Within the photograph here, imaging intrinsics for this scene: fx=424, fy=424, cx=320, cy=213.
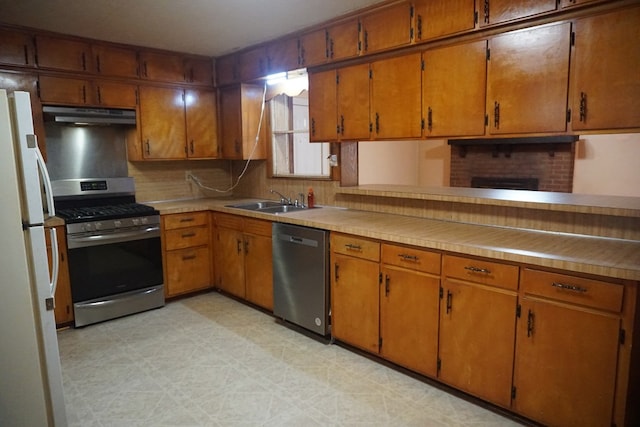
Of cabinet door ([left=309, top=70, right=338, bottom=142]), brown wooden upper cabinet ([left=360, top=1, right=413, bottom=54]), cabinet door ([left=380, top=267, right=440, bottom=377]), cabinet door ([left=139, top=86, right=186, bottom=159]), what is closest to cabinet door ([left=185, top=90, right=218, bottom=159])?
cabinet door ([left=139, top=86, right=186, bottom=159])

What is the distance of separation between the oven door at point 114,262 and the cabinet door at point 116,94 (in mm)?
1247

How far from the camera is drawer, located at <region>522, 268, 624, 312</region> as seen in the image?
1883mm

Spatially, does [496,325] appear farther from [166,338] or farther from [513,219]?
[166,338]

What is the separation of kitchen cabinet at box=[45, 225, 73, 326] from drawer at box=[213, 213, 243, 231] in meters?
1.36

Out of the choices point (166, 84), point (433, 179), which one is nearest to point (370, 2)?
point (166, 84)

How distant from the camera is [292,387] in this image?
8.80 ft

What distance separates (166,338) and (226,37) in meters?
2.67

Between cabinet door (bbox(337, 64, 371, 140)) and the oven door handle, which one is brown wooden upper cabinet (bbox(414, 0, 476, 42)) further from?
the oven door handle

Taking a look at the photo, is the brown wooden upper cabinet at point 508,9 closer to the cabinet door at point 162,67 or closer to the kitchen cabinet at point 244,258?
the kitchen cabinet at point 244,258

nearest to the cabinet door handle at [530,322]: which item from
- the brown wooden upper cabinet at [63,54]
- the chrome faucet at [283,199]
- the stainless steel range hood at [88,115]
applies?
the chrome faucet at [283,199]

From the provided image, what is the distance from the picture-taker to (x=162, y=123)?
14.4 feet

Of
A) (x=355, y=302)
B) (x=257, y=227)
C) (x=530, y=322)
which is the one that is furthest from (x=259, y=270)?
(x=530, y=322)

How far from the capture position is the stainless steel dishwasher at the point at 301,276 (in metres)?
3.21

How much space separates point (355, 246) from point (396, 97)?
3.67 ft
